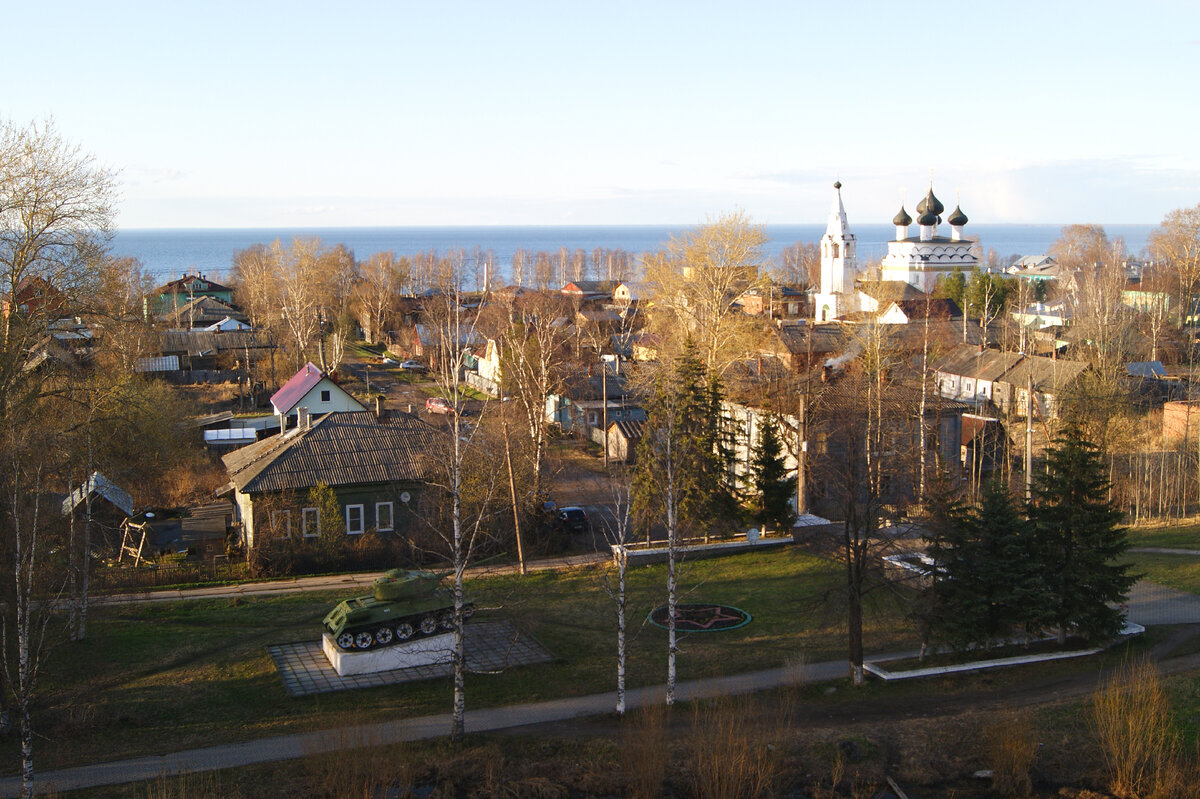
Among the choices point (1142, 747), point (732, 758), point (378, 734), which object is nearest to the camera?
point (732, 758)

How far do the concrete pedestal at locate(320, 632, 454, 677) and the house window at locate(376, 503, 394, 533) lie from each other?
883cm

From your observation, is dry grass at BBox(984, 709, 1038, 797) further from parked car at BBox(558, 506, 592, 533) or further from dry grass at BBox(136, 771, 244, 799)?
parked car at BBox(558, 506, 592, 533)

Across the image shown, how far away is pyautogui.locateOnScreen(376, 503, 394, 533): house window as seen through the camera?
89.2 feet

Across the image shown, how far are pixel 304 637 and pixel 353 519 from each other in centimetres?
738

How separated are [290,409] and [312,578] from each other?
1214 cm

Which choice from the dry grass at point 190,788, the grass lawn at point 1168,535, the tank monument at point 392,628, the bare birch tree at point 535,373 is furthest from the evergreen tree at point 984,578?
the bare birch tree at point 535,373

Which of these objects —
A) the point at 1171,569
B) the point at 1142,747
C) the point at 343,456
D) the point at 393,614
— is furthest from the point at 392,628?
the point at 1171,569

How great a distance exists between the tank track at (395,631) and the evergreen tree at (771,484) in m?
12.0

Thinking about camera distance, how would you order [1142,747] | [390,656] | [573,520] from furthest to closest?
[573,520] < [390,656] < [1142,747]

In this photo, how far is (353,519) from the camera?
27.0 metres

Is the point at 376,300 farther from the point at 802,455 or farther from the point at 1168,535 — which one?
the point at 1168,535

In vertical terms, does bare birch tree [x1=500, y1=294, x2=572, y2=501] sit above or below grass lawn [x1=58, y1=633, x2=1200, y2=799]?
above

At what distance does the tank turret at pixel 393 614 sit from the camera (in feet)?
58.3

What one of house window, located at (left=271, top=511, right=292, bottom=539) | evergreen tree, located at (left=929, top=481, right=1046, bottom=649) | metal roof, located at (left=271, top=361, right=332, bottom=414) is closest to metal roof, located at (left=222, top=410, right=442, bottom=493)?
house window, located at (left=271, top=511, right=292, bottom=539)
